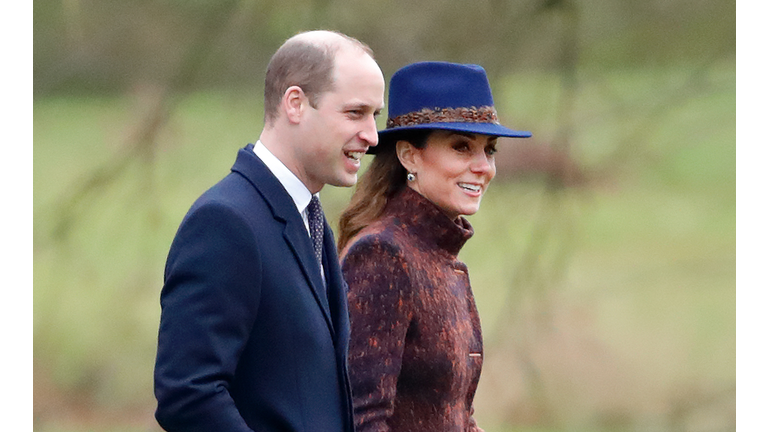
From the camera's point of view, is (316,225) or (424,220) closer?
(316,225)

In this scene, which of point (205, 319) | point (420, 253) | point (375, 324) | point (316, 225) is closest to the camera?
point (205, 319)

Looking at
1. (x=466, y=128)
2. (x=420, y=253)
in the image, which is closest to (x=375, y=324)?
(x=420, y=253)

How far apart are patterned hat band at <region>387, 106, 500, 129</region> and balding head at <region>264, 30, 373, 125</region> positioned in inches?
28.5

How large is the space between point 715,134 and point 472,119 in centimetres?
325

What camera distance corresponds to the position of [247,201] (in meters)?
2.00

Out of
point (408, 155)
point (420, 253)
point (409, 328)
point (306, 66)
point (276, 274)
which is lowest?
point (409, 328)

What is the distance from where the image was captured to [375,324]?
2605 millimetres

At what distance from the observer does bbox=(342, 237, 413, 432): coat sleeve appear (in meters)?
2.55

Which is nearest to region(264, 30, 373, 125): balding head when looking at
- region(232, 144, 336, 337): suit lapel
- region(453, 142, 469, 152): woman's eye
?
region(232, 144, 336, 337): suit lapel

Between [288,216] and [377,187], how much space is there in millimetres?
900

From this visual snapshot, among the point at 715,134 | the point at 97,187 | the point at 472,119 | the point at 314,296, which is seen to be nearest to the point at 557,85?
the point at 715,134

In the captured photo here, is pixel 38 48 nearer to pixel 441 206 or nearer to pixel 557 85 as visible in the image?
pixel 557 85

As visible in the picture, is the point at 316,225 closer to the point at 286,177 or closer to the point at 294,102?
the point at 286,177

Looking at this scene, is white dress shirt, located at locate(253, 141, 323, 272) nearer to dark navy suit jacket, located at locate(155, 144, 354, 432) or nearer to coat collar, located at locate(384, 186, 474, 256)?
dark navy suit jacket, located at locate(155, 144, 354, 432)
